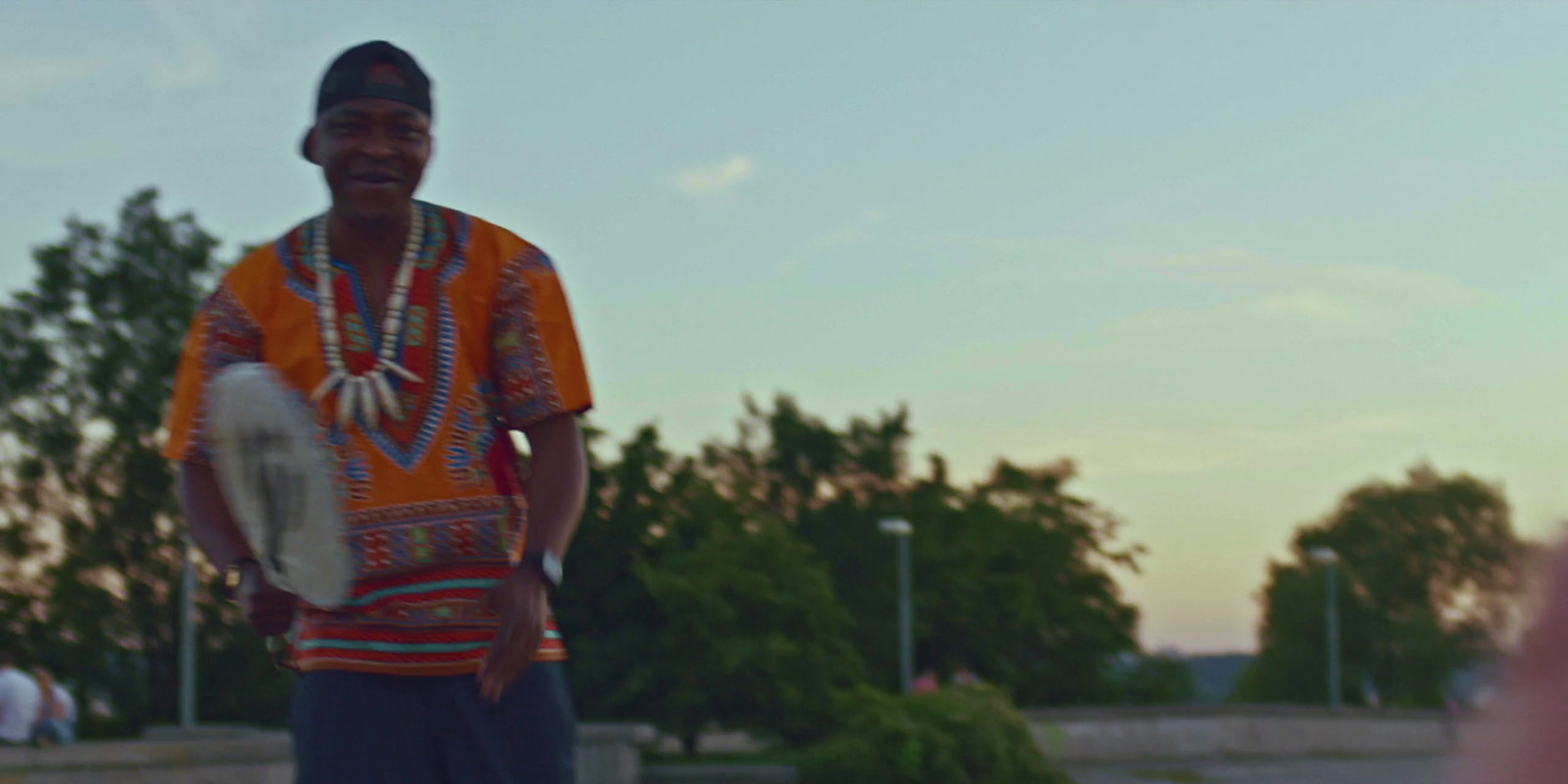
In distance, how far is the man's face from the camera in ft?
8.95

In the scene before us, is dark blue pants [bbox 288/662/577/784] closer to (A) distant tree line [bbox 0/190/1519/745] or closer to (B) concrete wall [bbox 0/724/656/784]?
(B) concrete wall [bbox 0/724/656/784]

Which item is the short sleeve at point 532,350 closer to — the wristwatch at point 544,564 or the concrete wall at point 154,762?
the wristwatch at point 544,564

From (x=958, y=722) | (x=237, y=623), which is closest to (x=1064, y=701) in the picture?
(x=237, y=623)

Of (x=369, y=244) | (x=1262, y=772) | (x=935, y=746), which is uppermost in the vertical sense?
(x=369, y=244)

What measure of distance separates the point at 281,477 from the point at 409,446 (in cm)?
18

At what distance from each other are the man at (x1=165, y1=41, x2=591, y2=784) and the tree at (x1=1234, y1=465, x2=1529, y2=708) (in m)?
58.3

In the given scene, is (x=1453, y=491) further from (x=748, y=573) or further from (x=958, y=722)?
(x=958, y=722)

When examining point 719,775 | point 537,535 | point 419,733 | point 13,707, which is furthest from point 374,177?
point 719,775

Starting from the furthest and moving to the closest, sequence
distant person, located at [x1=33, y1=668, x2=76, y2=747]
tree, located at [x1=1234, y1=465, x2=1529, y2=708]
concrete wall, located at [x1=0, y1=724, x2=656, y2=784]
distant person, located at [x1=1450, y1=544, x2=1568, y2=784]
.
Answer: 1. tree, located at [x1=1234, y1=465, x2=1529, y2=708]
2. distant person, located at [x1=33, y1=668, x2=76, y2=747]
3. concrete wall, located at [x1=0, y1=724, x2=656, y2=784]
4. distant person, located at [x1=1450, y1=544, x2=1568, y2=784]

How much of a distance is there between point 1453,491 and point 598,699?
42.0 m

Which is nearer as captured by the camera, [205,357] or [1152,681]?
[205,357]

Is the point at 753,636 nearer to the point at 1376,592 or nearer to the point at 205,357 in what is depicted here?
the point at 205,357

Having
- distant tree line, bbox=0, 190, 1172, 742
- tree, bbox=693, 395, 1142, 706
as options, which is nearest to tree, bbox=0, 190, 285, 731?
distant tree line, bbox=0, 190, 1172, 742

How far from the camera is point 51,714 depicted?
56.6 ft
